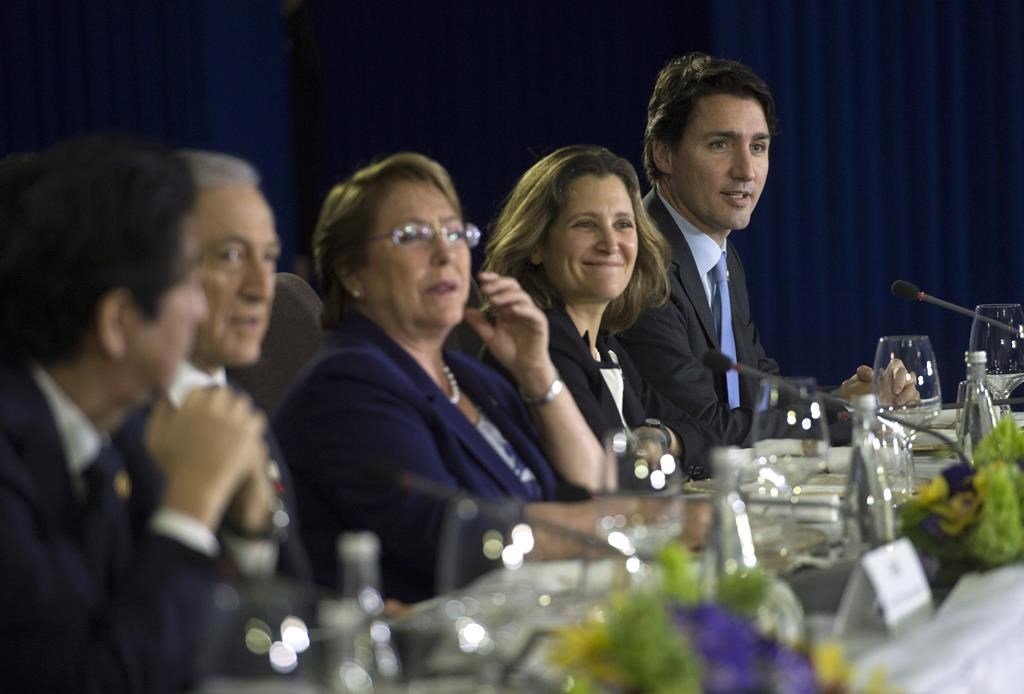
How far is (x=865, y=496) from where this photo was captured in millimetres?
2012

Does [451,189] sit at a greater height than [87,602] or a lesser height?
greater

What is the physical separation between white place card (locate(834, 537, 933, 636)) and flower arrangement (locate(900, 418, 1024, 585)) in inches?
7.7

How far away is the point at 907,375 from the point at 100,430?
1.55m

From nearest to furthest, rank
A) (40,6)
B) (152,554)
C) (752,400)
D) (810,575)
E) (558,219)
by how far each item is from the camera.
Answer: (152,554)
(810,575)
(558,219)
(752,400)
(40,6)

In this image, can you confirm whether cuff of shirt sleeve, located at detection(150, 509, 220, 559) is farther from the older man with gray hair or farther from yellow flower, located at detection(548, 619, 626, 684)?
the older man with gray hair

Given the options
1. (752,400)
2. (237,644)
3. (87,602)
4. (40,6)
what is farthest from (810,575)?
(40,6)

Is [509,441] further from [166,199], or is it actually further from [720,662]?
[720,662]

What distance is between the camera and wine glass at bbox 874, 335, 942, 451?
2635 millimetres

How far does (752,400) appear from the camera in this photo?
13.1 ft

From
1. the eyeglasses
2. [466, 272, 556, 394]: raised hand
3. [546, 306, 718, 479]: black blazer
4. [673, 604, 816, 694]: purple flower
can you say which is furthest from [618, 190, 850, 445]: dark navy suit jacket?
[673, 604, 816, 694]: purple flower

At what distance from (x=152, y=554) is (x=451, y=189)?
1.26 m

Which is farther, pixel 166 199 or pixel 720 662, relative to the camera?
pixel 166 199

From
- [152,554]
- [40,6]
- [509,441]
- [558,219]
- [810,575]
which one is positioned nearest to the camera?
[152,554]

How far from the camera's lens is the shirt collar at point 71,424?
58.9 inches
